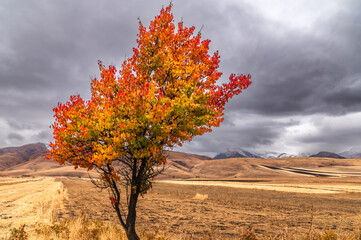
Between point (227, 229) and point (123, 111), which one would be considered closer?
point (123, 111)

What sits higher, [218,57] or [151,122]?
[218,57]

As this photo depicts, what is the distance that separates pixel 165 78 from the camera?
327 inches

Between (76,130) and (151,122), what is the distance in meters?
2.44

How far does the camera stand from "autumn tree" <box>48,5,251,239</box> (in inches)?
247

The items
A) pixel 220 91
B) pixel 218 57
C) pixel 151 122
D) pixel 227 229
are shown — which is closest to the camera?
pixel 151 122

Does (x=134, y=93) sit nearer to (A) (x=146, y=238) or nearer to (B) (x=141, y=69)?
(B) (x=141, y=69)

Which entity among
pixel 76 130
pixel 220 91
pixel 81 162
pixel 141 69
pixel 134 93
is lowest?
pixel 81 162

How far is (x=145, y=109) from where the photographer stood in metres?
6.29

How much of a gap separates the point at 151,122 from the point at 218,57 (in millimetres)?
4649

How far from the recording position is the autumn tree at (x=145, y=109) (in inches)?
247

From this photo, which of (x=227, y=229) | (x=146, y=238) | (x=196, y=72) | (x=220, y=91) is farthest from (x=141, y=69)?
(x=227, y=229)

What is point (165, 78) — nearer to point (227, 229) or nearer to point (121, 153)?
point (121, 153)

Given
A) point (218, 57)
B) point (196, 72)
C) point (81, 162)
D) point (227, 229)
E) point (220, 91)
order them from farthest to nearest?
point (227, 229), point (218, 57), point (220, 91), point (196, 72), point (81, 162)

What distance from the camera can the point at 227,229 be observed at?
16.0m
